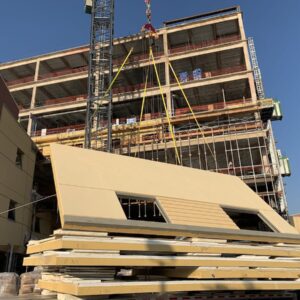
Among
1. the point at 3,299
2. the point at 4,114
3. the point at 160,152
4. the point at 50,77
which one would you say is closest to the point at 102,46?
the point at 50,77

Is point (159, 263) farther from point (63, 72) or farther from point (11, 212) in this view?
point (63, 72)

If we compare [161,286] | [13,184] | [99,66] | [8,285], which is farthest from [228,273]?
[99,66]

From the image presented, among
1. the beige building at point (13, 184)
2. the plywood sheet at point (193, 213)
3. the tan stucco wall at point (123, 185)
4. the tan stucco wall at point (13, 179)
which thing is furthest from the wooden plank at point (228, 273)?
the beige building at point (13, 184)

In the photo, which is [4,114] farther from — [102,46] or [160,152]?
[102,46]

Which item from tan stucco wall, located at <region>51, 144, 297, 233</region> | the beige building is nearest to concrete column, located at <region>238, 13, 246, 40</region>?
tan stucco wall, located at <region>51, 144, 297, 233</region>

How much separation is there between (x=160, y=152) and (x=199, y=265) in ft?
58.4

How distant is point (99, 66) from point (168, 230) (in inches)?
963

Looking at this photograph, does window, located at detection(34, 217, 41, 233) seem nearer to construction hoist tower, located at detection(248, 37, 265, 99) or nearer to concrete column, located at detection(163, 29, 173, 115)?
concrete column, located at detection(163, 29, 173, 115)

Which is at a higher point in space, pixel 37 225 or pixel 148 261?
pixel 37 225

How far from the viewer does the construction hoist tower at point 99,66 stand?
2823 cm

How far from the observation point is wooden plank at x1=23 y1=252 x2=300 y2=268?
673 centimetres

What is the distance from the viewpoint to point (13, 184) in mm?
17688

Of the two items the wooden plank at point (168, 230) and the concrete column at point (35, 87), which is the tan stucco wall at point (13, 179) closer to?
the wooden plank at point (168, 230)

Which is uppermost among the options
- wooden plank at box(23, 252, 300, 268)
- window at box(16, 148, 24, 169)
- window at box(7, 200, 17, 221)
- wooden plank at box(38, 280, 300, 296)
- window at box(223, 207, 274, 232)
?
window at box(16, 148, 24, 169)
